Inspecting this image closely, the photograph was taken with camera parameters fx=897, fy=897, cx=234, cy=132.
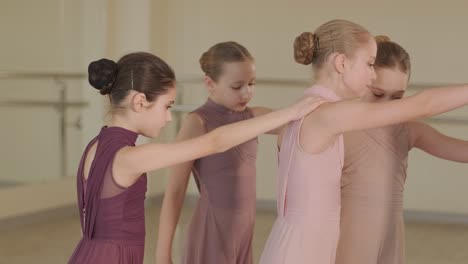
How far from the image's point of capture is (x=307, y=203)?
8.30 feet

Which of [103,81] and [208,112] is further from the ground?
[103,81]

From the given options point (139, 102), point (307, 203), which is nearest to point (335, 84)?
point (307, 203)

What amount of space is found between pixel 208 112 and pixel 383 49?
72cm

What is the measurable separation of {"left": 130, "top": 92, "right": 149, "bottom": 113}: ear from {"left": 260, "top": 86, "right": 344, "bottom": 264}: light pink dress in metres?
0.42

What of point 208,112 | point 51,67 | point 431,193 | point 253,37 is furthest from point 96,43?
point 208,112

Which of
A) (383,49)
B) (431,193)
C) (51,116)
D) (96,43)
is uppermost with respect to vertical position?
(383,49)

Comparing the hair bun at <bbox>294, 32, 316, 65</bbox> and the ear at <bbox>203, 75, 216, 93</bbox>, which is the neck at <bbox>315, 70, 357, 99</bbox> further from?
the ear at <bbox>203, 75, 216, 93</bbox>

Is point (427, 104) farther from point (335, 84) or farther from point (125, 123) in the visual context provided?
point (125, 123)

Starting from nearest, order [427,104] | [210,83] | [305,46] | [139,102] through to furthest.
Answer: [427,104] < [139,102] < [305,46] < [210,83]

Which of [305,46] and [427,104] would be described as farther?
[305,46]

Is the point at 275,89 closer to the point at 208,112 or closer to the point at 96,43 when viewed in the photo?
the point at 96,43

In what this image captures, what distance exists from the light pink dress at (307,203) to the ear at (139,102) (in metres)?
0.42

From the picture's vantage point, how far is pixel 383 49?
2.81 metres

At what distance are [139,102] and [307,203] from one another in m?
0.55
